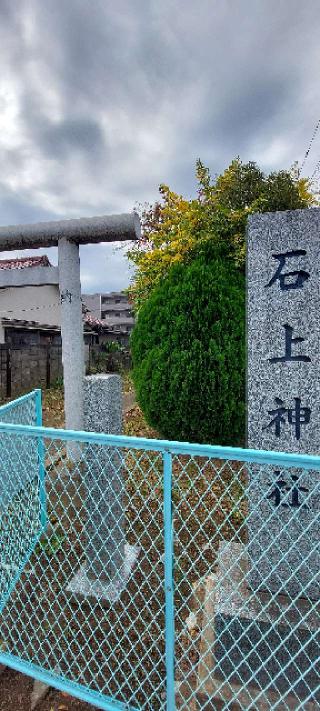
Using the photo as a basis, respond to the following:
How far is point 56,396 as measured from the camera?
39.4ft

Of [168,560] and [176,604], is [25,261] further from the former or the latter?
[168,560]

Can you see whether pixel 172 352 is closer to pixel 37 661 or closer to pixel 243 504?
pixel 243 504

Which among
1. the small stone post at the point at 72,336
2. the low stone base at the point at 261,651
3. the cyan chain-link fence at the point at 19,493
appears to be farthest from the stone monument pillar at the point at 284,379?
the small stone post at the point at 72,336

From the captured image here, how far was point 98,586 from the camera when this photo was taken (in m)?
2.98

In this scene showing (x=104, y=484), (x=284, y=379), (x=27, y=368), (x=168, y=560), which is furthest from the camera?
(x=27, y=368)

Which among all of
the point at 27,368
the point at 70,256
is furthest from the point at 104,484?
the point at 27,368

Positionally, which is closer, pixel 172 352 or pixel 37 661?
pixel 37 661

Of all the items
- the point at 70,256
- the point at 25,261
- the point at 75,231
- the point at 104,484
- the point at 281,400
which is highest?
the point at 25,261

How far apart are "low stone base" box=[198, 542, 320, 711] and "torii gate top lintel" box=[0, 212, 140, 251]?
158 inches

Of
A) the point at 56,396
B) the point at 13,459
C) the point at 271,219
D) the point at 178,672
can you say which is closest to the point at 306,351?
the point at 271,219

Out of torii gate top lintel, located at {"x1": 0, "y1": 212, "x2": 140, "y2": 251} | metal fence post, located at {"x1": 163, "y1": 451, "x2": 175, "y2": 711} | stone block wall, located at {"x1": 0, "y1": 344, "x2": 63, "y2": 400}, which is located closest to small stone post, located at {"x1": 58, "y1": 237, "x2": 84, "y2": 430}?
torii gate top lintel, located at {"x1": 0, "y1": 212, "x2": 140, "y2": 251}

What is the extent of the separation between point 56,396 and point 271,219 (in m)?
10.7

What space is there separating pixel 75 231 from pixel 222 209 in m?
2.98

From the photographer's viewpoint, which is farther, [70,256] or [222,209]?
[222,209]
